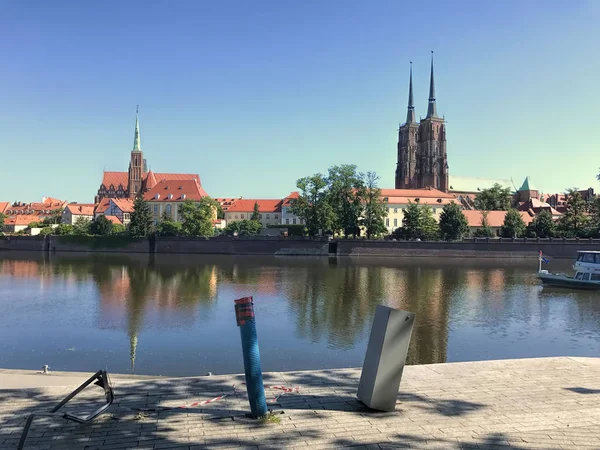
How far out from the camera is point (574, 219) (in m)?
80.9

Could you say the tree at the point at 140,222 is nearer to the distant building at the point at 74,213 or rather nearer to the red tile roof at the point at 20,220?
the distant building at the point at 74,213

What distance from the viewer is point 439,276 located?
151ft

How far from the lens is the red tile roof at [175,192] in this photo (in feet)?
333

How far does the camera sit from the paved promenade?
6406mm

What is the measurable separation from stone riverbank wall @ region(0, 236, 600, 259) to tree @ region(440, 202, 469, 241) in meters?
3.12

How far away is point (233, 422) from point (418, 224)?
74790 millimetres

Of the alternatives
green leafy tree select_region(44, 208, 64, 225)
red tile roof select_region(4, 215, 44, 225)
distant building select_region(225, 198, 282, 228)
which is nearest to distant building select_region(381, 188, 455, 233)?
distant building select_region(225, 198, 282, 228)

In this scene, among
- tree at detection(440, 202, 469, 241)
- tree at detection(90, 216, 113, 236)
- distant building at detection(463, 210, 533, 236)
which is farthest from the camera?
distant building at detection(463, 210, 533, 236)

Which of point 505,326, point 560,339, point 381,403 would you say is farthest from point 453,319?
point 381,403

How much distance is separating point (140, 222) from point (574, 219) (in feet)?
234

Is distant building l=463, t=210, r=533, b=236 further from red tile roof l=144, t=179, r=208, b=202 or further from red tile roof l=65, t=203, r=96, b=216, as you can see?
red tile roof l=65, t=203, r=96, b=216

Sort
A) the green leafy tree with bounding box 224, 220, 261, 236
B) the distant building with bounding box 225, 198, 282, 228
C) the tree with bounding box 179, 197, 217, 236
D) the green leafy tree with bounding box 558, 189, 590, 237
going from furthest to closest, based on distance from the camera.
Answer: the distant building with bounding box 225, 198, 282, 228 < the green leafy tree with bounding box 224, 220, 261, 236 < the tree with bounding box 179, 197, 217, 236 < the green leafy tree with bounding box 558, 189, 590, 237

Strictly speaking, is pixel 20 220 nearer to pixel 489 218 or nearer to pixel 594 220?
pixel 489 218

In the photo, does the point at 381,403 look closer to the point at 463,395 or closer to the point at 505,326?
the point at 463,395
